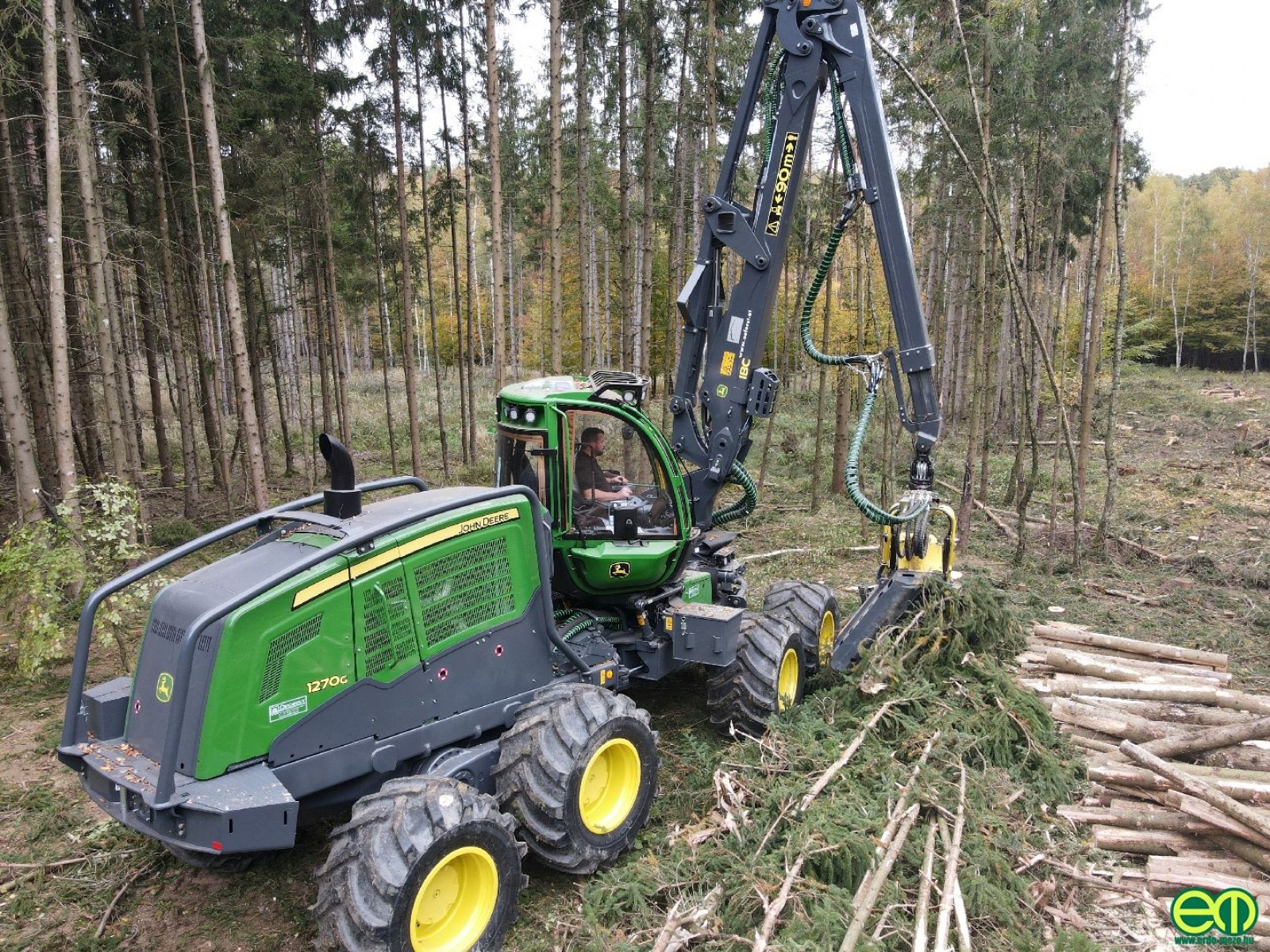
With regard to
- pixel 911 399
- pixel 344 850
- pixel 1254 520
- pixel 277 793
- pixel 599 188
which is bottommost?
pixel 1254 520

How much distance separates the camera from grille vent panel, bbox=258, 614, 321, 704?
11.7ft

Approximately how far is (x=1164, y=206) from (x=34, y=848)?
6365 centimetres

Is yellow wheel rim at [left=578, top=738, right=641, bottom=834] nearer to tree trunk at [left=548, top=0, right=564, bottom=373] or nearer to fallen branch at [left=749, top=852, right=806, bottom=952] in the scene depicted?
fallen branch at [left=749, top=852, right=806, bottom=952]

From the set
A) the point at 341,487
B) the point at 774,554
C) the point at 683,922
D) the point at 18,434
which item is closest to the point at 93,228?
the point at 18,434

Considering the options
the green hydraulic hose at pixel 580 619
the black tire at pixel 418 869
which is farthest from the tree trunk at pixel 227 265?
the black tire at pixel 418 869

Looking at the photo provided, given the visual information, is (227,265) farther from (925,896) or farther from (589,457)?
(925,896)

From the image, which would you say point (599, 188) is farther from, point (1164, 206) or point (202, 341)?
point (1164, 206)

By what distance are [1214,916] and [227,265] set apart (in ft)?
37.3

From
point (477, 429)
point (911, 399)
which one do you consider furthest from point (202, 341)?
point (911, 399)

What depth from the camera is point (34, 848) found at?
4.68 metres

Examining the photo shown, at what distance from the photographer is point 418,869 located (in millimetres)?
3367

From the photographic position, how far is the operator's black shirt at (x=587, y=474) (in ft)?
18.0

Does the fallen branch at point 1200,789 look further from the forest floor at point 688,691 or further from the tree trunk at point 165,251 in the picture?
the tree trunk at point 165,251

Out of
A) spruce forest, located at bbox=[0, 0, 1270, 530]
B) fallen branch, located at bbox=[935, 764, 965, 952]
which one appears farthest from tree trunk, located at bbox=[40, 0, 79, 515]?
fallen branch, located at bbox=[935, 764, 965, 952]
